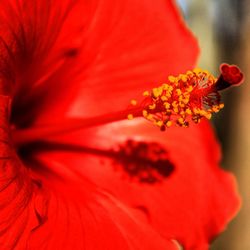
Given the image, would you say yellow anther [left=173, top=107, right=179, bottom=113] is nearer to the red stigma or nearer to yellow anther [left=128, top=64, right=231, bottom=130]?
yellow anther [left=128, top=64, right=231, bottom=130]

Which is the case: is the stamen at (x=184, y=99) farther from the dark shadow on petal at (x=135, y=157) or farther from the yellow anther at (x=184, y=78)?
the dark shadow on petal at (x=135, y=157)

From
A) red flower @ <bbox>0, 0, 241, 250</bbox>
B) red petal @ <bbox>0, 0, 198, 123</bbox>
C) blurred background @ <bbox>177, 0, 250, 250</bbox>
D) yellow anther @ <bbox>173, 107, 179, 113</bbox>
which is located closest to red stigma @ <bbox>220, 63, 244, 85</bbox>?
red flower @ <bbox>0, 0, 241, 250</bbox>

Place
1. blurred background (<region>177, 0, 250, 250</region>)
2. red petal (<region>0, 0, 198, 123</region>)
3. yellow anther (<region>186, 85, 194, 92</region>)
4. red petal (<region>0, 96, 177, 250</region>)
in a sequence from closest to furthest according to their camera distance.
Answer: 1. red petal (<region>0, 96, 177, 250</region>)
2. yellow anther (<region>186, 85, 194, 92</region>)
3. red petal (<region>0, 0, 198, 123</region>)
4. blurred background (<region>177, 0, 250, 250</region>)

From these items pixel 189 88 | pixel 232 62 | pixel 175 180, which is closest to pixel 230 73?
pixel 189 88

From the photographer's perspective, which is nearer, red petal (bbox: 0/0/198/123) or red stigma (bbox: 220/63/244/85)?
red stigma (bbox: 220/63/244/85)

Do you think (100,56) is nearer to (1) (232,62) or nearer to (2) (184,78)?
(2) (184,78)

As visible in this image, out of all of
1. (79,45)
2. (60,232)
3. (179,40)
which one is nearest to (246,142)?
(179,40)

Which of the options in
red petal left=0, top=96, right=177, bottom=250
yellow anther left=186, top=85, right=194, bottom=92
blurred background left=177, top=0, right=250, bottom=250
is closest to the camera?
red petal left=0, top=96, right=177, bottom=250
